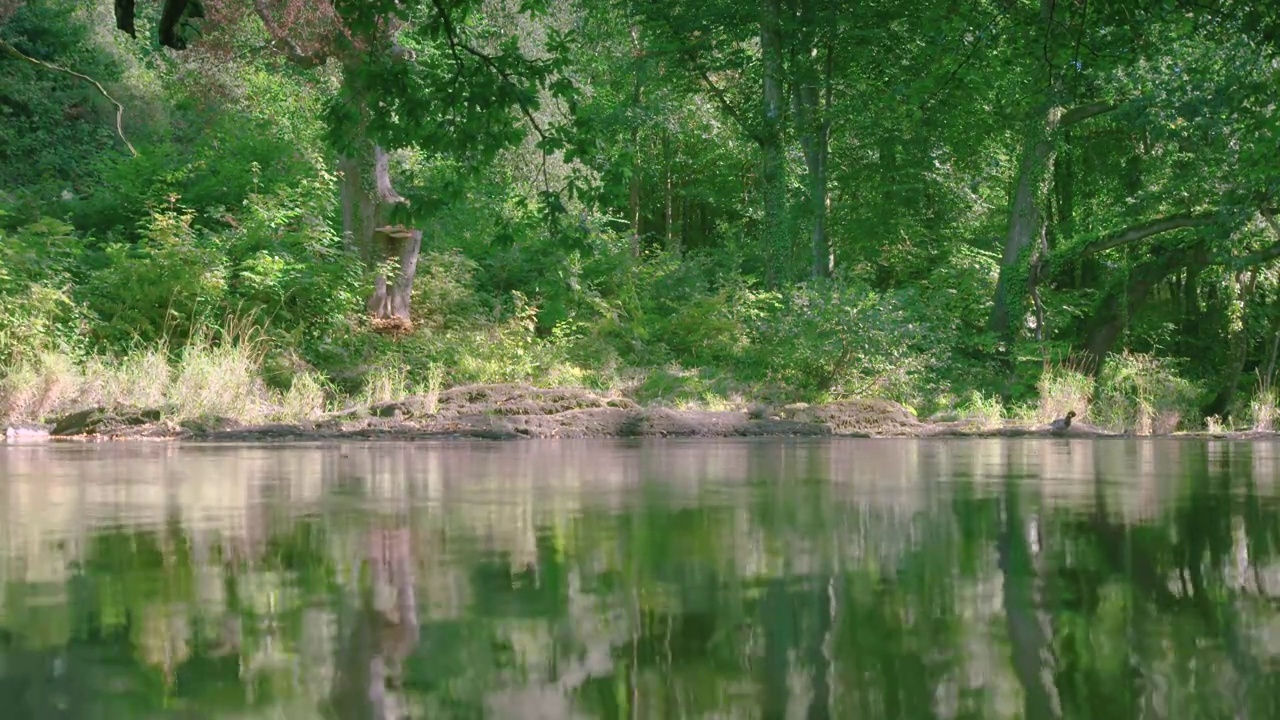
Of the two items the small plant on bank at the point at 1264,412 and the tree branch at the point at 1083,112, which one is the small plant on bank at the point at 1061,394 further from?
the tree branch at the point at 1083,112

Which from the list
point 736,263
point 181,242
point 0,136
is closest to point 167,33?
point 181,242

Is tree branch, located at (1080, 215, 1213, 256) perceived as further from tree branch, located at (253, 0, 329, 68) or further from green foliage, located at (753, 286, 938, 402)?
tree branch, located at (253, 0, 329, 68)

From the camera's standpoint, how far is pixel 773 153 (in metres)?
24.5

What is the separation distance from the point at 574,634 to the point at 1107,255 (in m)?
23.5

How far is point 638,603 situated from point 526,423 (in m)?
11.0

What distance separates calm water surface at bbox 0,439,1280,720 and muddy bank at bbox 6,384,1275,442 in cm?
732

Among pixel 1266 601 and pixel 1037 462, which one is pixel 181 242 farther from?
pixel 1266 601

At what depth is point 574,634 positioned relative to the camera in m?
2.46

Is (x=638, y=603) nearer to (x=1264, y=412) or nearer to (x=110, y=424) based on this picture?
(x=110, y=424)

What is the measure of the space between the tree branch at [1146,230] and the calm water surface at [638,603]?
56.0 feet

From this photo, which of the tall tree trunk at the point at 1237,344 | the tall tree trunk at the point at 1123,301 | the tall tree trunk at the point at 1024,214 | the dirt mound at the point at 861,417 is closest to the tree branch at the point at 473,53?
the dirt mound at the point at 861,417

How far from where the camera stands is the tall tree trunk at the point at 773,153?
23.8 m

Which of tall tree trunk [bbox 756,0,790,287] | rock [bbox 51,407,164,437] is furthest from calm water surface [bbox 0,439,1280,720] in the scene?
tall tree trunk [bbox 756,0,790,287]

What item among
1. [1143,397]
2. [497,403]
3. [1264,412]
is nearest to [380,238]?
[497,403]
